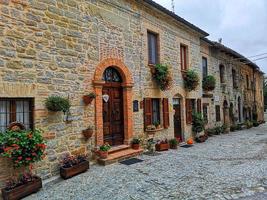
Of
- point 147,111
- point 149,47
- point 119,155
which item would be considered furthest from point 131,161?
point 149,47

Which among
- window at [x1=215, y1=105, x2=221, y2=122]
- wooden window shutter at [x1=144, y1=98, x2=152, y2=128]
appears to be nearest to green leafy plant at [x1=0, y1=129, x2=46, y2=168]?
wooden window shutter at [x1=144, y1=98, x2=152, y2=128]

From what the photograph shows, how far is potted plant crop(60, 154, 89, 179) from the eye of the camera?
5.93 metres

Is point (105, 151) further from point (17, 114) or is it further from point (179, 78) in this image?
point (179, 78)

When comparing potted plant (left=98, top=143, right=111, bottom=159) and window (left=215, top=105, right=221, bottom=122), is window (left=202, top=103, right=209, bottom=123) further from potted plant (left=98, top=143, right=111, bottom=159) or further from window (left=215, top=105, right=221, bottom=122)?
potted plant (left=98, top=143, right=111, bottom=159)

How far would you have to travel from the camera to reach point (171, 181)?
221 inches

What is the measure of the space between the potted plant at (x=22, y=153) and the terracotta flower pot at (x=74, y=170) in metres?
0.73

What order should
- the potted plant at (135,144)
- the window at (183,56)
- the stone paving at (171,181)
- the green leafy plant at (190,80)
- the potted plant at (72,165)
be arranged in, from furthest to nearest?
the window at (183,56), the green leafy plant at (190,80), the potted plant at (135,144), the potted plant at (72,165), the stone paving at (171,181)

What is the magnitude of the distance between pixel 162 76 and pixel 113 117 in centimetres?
268

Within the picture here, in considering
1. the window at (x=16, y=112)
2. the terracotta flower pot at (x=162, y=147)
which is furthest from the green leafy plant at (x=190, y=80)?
the window at (x=16, y=112)

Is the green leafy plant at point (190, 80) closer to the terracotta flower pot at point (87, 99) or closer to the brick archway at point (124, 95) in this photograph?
the brick archway at point (124, 95)

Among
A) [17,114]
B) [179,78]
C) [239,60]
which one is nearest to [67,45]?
[17,114]

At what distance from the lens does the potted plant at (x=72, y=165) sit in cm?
593

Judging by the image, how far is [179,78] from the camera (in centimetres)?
1113

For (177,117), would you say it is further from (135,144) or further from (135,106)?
(135,144)
